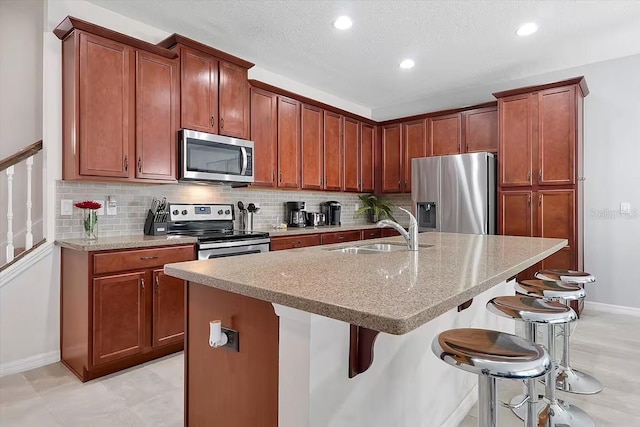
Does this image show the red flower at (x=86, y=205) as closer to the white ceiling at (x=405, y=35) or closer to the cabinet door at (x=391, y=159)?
the white ceiling at (x=405, y=35)

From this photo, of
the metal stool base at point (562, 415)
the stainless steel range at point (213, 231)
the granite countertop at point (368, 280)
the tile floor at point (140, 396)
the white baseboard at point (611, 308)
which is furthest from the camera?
the white baseboard at point (611, 308)

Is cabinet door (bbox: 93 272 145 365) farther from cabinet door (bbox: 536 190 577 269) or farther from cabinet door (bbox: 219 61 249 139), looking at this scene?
cabinet door (bbox: 536 190 577 269)

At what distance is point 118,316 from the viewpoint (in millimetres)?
2504

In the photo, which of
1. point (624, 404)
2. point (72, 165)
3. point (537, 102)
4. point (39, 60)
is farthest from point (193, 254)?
point (537, 102)

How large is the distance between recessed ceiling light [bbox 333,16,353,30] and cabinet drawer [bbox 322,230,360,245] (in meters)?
2.12

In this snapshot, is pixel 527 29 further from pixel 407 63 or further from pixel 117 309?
pixel 117 309

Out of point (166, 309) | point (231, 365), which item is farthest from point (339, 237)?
point (231, 365)

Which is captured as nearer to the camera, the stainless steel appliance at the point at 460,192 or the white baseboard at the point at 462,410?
the white baseboard at the point at 462,410

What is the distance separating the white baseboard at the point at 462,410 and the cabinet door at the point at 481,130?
310 cm

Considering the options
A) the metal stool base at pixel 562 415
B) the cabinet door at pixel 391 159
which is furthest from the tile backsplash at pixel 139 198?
the metal stool base at pixel 562 415

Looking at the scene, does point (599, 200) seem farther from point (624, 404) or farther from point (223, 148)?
point (223, 148)

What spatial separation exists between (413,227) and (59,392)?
2.42m

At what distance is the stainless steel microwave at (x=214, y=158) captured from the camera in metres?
3.08

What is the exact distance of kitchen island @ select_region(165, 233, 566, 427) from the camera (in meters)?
0.97
